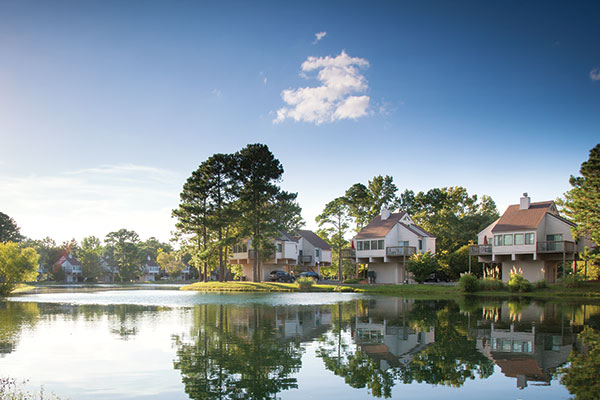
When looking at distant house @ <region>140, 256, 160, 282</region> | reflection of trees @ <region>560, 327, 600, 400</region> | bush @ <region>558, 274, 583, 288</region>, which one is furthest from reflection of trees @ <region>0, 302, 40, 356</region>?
distant house @ <region>140, 256, 160, 282</region>

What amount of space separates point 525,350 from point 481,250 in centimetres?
4083

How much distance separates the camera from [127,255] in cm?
11450

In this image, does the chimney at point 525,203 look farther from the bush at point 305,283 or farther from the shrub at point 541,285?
the bush at point 305,283

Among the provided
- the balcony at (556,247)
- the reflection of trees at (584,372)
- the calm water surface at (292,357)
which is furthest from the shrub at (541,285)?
the reflection of trees at (584,372)

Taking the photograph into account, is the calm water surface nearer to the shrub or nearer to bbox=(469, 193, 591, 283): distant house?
the shrub

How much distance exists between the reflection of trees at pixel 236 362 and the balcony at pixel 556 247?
37.3m

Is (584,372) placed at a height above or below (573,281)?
above

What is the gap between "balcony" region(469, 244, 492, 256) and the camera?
52125mm

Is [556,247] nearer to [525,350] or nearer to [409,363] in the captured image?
[525,350]

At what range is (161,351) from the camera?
13930 millimetres

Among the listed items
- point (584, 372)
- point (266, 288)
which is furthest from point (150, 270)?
point (584, 372)

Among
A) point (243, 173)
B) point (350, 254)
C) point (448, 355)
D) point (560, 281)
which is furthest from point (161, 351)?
point (350, 254)

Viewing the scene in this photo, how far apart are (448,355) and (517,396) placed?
383cm

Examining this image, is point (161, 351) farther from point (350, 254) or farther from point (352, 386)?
point (350, 254)
